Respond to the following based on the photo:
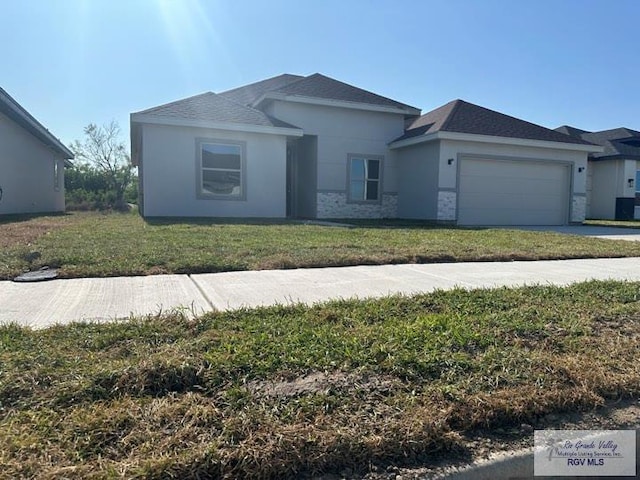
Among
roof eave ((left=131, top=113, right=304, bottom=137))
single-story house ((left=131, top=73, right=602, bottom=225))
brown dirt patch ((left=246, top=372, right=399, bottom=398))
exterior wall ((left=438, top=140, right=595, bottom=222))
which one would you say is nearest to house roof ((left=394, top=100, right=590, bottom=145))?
single-story house ((left=131, top=73, right=602, bottom=225))

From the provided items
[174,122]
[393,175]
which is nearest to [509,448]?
[174,122]

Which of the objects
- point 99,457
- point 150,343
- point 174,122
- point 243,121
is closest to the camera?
point 99,457

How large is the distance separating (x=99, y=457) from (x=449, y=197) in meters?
15.3

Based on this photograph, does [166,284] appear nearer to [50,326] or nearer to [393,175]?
[50,326]

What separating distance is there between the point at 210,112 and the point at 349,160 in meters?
5.67

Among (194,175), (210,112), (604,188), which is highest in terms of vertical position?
(210,112)

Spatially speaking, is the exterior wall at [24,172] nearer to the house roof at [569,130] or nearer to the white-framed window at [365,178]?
the white-framed window at [365,178]

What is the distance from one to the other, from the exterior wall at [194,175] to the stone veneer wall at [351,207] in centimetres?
210

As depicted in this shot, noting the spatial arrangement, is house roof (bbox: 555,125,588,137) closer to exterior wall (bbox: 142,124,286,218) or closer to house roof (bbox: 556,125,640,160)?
house roof (bbox: 556,125,640,160)

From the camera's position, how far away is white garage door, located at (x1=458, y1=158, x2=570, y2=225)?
54.3ft

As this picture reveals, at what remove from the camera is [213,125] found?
45.6 feet

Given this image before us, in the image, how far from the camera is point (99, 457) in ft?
6.37

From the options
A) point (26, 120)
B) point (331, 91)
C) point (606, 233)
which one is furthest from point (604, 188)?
point (26, 120)

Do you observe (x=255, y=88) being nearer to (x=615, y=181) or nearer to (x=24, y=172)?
(x=24, y=172)
